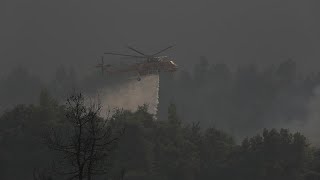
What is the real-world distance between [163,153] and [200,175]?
10.2 metres

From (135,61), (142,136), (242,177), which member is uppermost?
(135,61)

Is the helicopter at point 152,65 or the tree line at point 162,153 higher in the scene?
the helicopter at point 152,65

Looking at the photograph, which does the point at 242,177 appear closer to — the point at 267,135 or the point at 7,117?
the point at 267,135

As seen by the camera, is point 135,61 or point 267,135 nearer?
point 135,61

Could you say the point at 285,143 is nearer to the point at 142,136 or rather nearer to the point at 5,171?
the point at 142,136

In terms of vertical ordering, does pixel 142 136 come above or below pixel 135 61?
below

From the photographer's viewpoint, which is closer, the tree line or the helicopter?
the helicopter

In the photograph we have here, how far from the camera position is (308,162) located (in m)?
148

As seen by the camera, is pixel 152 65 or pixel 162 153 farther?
pixel 162 153

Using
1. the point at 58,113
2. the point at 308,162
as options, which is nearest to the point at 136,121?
the point at 58,113

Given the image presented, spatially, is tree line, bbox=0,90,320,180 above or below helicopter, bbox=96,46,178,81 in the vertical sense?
below

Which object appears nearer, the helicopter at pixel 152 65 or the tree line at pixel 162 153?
the helicopter at pixel 152 65

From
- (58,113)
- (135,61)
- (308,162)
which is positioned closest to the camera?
(135,61)

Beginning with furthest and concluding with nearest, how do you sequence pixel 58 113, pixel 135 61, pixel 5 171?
pixel 58 113 → pixel 5 171 → pixel 135 61
